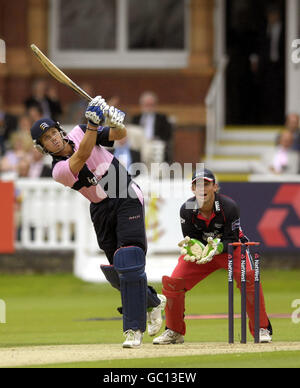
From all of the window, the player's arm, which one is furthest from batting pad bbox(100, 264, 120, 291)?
the window

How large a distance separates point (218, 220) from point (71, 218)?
732cm

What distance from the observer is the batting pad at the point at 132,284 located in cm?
977

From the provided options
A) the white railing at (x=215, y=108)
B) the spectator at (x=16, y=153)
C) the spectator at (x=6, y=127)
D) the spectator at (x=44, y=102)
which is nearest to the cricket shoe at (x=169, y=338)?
Answer: the spectator at (x=16, y=153)

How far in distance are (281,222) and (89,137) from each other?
7564mm

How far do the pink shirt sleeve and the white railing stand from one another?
33.4 feet

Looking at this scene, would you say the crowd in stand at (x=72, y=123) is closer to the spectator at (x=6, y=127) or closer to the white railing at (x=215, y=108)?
the spectator at (x=6, y=127)

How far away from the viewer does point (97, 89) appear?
21.2 metres

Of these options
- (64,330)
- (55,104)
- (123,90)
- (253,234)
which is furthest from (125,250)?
(123,90)

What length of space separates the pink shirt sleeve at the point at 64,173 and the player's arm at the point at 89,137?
0.16 ft

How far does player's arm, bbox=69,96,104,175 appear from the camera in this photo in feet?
31.0

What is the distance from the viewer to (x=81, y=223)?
55.5 feet

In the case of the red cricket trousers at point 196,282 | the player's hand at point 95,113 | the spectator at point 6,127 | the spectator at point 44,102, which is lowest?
the red cricket trousers at point 196,282

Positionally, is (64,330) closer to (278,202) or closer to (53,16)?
(278,202)

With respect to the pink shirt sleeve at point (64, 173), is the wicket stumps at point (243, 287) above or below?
below
